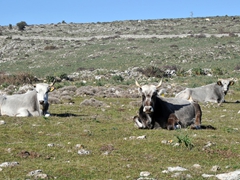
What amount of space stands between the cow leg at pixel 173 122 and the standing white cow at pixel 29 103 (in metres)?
5.30

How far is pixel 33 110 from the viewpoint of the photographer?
18.4 m

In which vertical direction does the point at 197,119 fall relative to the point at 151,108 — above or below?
below

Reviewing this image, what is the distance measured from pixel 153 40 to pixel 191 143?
68.9 m

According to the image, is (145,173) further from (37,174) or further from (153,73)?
(153,73)

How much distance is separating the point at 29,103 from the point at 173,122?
251 inches

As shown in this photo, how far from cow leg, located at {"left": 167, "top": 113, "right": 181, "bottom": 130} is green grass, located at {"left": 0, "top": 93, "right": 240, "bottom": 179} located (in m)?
0.41

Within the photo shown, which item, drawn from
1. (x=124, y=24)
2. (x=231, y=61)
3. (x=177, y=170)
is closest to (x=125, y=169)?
(x=177, y=170)

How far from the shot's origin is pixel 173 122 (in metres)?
15.0

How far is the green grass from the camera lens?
9570 millimetres

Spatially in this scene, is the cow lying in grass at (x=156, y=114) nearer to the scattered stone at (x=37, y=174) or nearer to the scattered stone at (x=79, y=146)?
the scattered stone at (x=79, y=146)

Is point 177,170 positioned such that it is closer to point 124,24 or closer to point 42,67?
point 42,67

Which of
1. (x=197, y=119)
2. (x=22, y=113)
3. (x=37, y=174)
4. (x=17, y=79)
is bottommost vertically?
(x=37, y=174)

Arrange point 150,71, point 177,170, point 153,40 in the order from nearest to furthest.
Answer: point 177,170 → point 150,71 → point 153,40

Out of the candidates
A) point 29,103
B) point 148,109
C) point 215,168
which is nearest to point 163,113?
point 148,109
